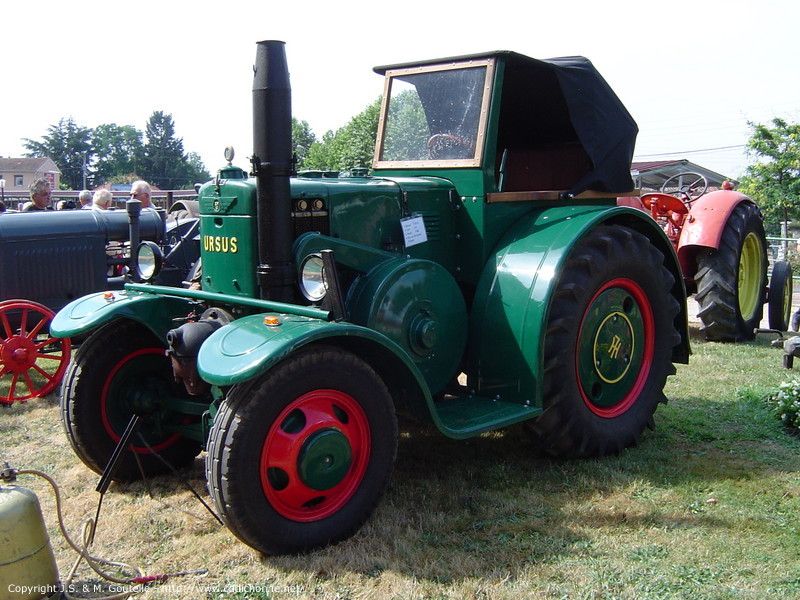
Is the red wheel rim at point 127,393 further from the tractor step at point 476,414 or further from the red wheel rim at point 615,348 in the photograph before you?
the red wheel rim at point 615,348

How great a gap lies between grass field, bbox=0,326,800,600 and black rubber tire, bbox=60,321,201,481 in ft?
0.56

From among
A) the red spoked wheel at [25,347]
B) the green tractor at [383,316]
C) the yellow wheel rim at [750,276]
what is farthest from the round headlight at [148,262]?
the yellow wheel rim at [750,276]

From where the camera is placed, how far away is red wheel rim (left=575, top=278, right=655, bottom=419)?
4.54 meters

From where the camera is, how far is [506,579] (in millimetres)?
3152

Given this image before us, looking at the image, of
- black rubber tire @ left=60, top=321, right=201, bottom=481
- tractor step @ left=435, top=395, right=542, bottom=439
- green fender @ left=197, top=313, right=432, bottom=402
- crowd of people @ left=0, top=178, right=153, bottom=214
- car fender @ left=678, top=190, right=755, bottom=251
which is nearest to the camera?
green fender @ left=197, top=313, right=432, bottom=402

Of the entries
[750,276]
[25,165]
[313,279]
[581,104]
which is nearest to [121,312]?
[313,279]

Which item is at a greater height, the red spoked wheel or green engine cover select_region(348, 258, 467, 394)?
green engine cover select_region(348, 258, 467, 394)

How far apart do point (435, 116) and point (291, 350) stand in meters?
2.32

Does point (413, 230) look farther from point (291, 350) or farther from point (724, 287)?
point (724, 287)

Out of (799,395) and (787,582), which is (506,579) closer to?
(787,582)

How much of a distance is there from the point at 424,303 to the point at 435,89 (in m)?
1.55

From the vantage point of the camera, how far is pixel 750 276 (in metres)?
8.82

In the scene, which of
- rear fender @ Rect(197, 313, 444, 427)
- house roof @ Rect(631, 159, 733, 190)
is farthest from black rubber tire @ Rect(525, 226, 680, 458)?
house roof @ Rect(631, 159, 733, 190)

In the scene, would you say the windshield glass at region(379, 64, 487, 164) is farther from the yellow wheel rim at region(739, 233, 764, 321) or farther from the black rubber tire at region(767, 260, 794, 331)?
the black rubber tire at region(767, 260, 794, 331)
